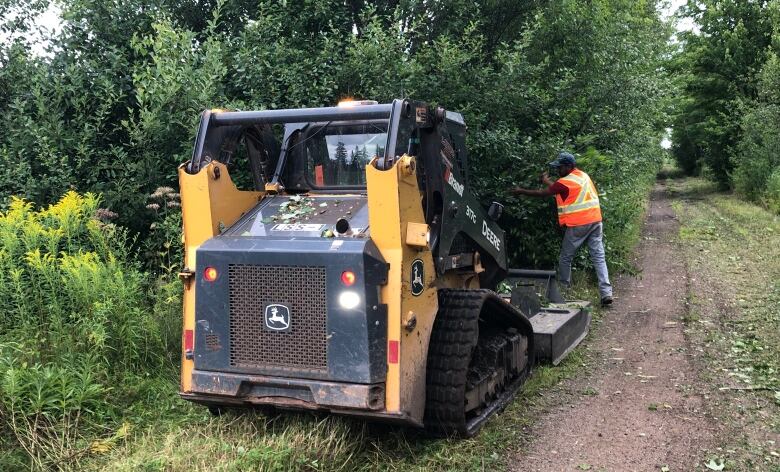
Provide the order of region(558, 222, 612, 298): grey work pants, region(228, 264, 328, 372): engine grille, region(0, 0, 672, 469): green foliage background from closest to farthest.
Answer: region(228, 264, 328, 372): engine grille, region(0, 0, 672, 469): green foliage background, region(558, 222, 612, 298): grey work pants

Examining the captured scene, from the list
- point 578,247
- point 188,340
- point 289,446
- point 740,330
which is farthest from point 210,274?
point 740,330

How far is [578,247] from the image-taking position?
8203 mm

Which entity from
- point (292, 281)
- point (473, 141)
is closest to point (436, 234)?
point (292, 281)

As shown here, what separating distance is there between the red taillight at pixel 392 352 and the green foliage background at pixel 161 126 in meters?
0.57

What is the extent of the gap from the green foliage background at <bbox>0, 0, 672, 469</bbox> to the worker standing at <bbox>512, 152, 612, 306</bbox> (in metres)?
0.36

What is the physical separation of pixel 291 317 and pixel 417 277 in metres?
0.78

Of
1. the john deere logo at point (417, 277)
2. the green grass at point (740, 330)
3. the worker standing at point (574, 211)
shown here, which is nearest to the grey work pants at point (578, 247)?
the worker standing at point (574, 211)

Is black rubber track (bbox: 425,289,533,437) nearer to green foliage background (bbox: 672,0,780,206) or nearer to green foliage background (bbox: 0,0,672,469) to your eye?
green foliage background (bbox: 0,0,672,469)

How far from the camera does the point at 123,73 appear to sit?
762cm

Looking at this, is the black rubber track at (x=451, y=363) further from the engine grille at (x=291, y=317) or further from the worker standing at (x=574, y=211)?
the worker standing at (x=574, y=211)

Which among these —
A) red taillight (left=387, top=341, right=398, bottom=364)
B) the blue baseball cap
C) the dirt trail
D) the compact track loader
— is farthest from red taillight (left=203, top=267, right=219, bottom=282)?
the blue baseball cap

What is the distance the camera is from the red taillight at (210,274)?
3.97 meters

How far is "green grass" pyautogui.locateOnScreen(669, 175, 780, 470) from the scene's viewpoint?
173 inches

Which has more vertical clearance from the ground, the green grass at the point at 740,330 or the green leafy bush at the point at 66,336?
the green leafy bush at the point at 66,336
